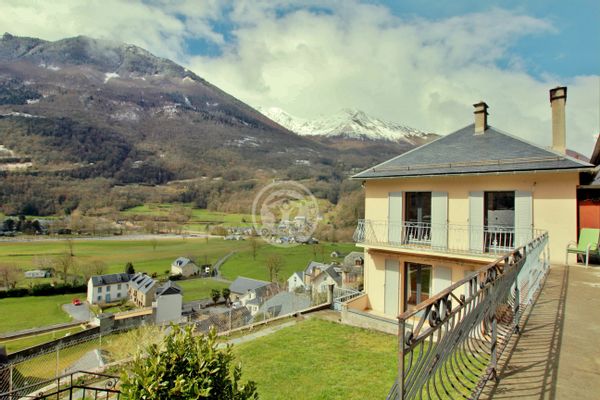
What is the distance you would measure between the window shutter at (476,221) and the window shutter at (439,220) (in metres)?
0.75

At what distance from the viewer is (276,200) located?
248 ft

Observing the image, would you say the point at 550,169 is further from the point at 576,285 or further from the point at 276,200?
the point at 276,200

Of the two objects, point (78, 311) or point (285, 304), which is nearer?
point (285, 304)

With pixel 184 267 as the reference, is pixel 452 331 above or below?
above

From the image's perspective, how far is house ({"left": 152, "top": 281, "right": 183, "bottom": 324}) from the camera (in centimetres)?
3825

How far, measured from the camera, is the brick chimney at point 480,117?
11484mm

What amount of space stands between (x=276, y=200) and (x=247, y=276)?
28.3 m

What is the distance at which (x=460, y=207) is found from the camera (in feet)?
32.8

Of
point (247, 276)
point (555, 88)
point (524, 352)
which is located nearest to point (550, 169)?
point (555, 88)

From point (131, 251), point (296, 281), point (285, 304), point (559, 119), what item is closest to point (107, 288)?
point (131, 251)

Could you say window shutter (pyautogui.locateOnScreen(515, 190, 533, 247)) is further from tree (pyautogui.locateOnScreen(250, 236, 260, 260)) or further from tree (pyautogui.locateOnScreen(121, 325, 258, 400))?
tree (pyautogui.locateOnScreen(250, 236, 260, 260))

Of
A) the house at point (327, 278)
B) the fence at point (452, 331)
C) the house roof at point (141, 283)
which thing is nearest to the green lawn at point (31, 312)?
the house roof at point (141, 283)

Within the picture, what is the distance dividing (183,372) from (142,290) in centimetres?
4716

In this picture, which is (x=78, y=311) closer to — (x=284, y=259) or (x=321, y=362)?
(x=284, y=259)
